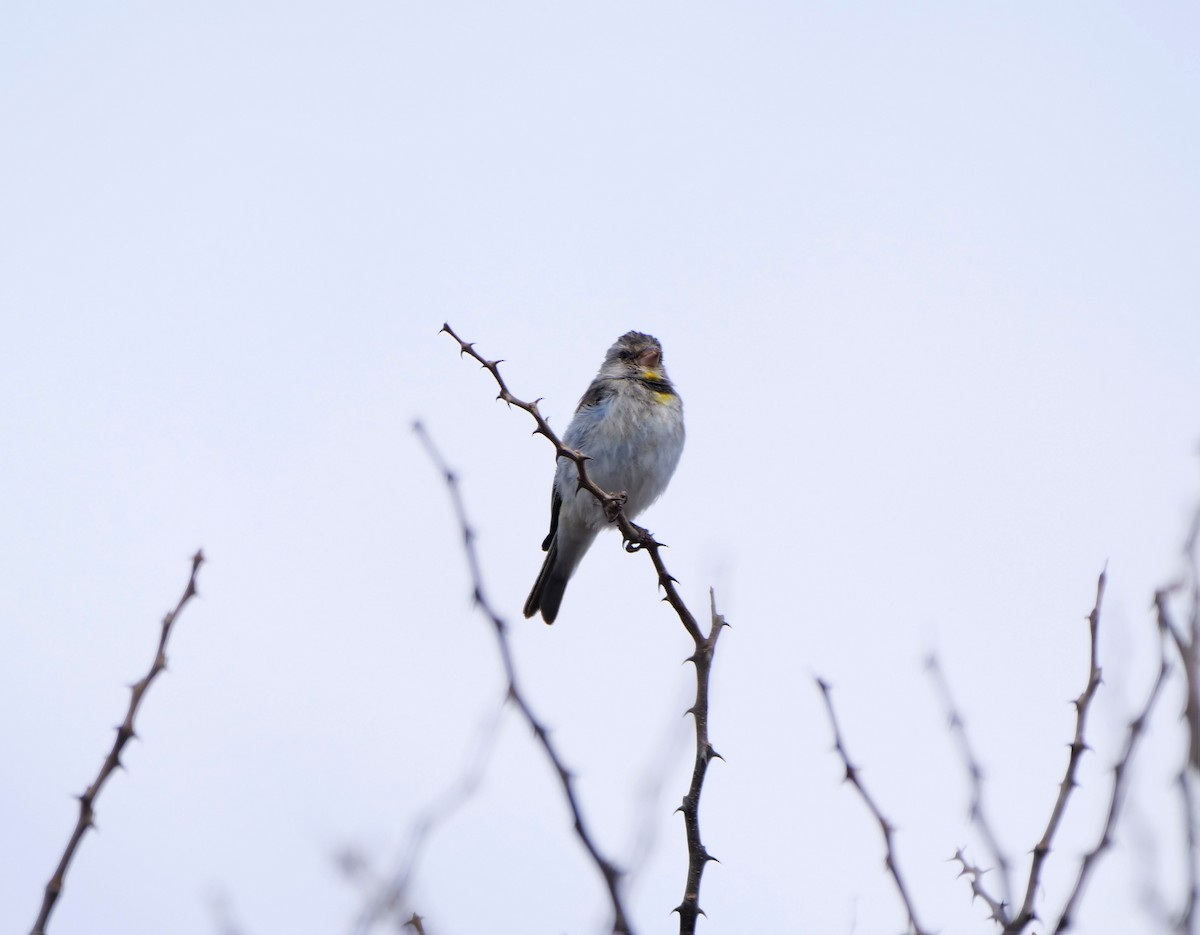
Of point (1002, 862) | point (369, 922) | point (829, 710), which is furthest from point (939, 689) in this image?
point (369, 922)

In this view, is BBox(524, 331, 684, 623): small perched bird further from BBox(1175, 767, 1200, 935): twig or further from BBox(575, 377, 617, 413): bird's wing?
BBox(1175, 767, 1200, 935): twig

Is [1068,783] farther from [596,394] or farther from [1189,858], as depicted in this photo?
[596,394]

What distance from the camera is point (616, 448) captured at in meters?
8.57

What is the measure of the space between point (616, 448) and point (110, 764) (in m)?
6.25

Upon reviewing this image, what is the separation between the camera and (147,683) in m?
2.64

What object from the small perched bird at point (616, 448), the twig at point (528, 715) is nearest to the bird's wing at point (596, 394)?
the small perched bird at point (616, 448)

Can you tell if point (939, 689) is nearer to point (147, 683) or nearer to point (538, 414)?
point (538, 414)

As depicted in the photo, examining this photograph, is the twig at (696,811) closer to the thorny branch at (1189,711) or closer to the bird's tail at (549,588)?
the thorny branch at (1189,711)

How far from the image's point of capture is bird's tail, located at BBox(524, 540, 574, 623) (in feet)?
30.9

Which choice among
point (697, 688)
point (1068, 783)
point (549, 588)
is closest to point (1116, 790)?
point (1068, 783)

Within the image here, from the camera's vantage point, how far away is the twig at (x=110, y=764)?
220 centimetres

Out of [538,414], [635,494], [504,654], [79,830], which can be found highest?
[635,494]

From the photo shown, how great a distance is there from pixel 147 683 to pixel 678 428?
250 inches

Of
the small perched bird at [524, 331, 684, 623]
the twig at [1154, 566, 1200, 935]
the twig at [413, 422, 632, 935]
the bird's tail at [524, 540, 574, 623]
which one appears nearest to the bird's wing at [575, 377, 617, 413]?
the small perched bird at [524, 331, 684, 623]
